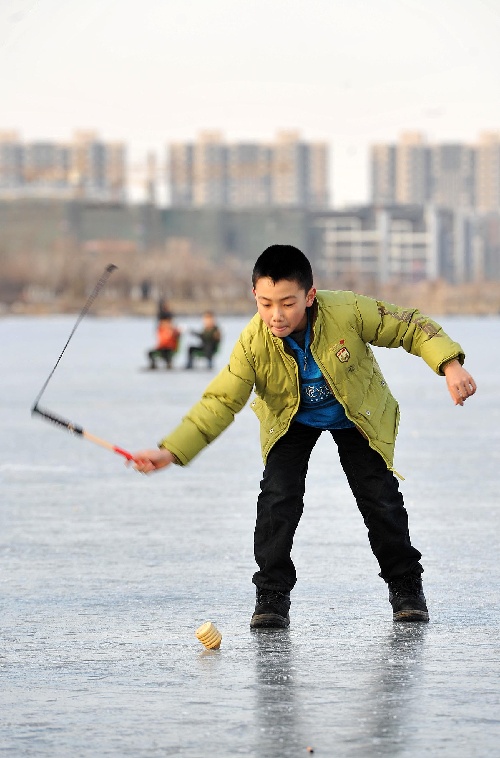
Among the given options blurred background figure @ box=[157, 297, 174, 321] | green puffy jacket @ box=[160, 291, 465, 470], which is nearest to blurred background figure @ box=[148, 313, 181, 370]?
blurred background figure @ box=[157, 297, 174, 321]

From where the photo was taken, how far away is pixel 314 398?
19.3 feet

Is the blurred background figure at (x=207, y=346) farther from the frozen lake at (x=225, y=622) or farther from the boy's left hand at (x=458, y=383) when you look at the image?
the boy's left hand at (x=458, y=383)

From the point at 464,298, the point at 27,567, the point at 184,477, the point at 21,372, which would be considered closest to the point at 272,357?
the point at 27,567

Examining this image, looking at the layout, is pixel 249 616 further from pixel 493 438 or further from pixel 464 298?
pixel 464 298

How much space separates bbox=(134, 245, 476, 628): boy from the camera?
18.3 feet

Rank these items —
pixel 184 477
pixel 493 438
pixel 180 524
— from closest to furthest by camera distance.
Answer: pixel 180 524 < pixel 184 477 < pixel 493 438

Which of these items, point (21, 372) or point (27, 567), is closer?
point (27, 567)

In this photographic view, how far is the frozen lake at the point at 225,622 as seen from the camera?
4.39 metres

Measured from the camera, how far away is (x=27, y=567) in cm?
745

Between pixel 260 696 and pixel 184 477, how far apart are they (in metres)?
6.98

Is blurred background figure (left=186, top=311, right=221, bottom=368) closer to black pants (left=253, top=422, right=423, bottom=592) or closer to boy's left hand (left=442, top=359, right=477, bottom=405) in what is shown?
black pants (left=253, top=422, right=423, bottom=592)

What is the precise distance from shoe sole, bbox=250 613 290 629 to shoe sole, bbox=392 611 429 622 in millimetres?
405

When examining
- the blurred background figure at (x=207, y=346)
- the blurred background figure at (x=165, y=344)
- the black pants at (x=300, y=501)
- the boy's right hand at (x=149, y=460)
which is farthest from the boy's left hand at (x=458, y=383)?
the blurred background figure at (x=207, y=346)

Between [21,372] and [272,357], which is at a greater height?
[272,357]
